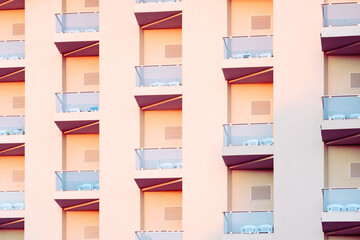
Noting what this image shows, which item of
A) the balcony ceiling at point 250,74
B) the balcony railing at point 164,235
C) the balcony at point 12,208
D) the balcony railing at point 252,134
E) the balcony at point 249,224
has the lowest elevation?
the balcony railing at point 164,235

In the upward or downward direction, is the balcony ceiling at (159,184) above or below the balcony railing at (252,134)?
below

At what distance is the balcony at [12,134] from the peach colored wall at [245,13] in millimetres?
9640

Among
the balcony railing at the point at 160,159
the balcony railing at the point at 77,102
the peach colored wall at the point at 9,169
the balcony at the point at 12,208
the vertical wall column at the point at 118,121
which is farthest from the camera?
the peach colored wall at the point at 9,169

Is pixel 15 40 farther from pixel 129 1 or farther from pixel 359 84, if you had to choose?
pixel 359 84

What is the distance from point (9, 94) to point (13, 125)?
221 cm

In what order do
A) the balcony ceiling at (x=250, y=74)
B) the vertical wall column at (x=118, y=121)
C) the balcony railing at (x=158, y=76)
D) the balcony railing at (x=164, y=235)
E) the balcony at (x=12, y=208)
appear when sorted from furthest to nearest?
the balcony at (x=12, y=208) < the balcony railing at (x=158, y=76) < the vertical wall column at (x=118, y=121) < the balcony railing at (x=164, y=235) < the balcony ceiling at (x=250, y=74)

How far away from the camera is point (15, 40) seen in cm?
7100

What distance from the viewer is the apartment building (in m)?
64.9

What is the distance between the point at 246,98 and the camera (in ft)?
222

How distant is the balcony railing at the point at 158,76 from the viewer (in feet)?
223

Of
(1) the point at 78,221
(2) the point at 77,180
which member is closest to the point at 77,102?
(2) the point at 77,180

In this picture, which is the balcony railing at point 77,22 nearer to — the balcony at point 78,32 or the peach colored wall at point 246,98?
A: the balcony at point 78,32

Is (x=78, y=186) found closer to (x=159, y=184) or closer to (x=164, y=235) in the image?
(x=159, y=184)

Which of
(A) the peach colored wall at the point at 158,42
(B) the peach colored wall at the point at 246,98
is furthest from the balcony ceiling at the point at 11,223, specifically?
(B) the peach colored wall at the point at 246,98
